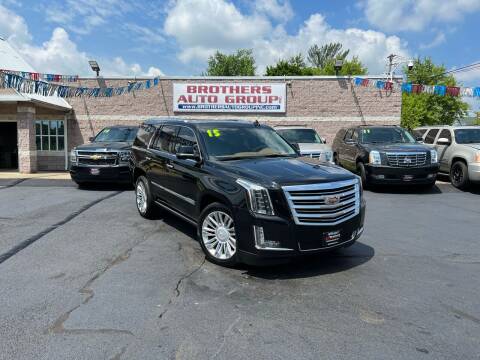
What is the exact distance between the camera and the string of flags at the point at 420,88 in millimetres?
17422

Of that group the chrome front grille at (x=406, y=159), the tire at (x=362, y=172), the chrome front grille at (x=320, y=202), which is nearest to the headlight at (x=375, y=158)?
the chrome front grille at (x=406, y=159)

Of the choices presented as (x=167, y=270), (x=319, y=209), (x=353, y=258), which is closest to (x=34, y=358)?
(x=167, y=270)

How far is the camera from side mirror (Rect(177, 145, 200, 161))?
18.8 ft

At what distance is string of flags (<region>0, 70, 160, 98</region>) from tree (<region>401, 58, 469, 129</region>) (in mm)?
36312

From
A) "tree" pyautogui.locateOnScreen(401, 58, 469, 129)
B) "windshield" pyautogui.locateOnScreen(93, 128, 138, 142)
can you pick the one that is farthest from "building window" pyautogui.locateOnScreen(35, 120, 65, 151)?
"tree" pyautogui.locateOnScreen(401, 58, 469, 129)

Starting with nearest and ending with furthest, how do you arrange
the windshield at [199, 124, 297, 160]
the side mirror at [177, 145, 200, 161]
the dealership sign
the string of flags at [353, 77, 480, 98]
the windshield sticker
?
the side mirror at [177, 145, 200, 161]
the windshield at [199, 124, 297, 160]
the windshield sticker
the string of flags at [353, 77, 480, 98]
the dealership sign

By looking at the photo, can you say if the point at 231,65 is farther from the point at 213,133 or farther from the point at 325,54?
the point at 213,133

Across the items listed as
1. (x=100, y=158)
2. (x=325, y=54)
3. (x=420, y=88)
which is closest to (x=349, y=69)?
(x=325, y=54)

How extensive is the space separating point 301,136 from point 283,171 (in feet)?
29.0

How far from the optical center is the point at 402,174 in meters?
10.8

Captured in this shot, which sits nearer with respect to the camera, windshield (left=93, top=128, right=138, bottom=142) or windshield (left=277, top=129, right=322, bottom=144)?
windshield (left=93, top=128, right=138, bottom=142)

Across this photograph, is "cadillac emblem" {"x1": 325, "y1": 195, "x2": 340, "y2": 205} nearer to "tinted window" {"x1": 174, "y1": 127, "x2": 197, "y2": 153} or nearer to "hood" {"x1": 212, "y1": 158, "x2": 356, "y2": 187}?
"hood" {"x1": 212, "y1": 158, "x2": 356, "y2": 187}

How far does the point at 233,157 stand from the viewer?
5.74 meters

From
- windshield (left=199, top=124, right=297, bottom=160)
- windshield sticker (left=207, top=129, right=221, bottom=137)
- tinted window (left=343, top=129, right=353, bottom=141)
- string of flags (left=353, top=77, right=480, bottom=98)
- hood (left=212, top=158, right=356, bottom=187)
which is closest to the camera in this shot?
hood (left=212, top=158, right=356, bottom=187)
